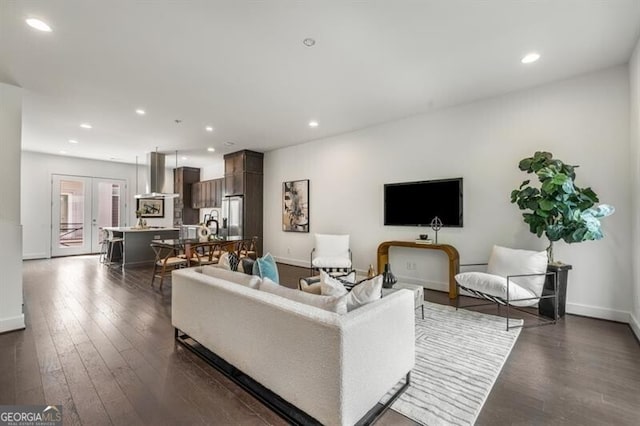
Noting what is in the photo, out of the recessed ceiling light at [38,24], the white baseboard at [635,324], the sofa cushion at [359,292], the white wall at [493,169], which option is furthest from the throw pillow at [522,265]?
the recessed ceiling light at [38,24]

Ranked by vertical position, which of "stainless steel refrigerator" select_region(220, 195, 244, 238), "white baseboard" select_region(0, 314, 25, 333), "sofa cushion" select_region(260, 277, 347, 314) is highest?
"stainless steel refrigerator" select_region(220, 195, 244, 238)

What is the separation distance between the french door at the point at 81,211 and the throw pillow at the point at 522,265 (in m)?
10.2

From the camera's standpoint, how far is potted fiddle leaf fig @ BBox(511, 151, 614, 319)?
304 cm

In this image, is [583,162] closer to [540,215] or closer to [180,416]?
[540,215]

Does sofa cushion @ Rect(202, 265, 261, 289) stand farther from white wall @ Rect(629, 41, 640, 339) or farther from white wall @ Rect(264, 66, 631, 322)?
white wall @ Rect(629, 41, 640, 339)

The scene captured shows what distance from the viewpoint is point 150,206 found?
953cm

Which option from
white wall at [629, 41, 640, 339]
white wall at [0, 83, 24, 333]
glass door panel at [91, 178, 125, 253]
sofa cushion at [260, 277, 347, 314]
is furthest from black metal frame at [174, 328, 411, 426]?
glass door panel at [91, 178, 125, 253]

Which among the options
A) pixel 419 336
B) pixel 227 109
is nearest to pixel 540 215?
pixel 419 336

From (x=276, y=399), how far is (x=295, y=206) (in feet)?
16.6

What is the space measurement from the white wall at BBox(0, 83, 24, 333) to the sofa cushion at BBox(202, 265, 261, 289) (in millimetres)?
2274

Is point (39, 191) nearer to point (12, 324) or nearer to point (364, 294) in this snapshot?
point (12, 324)

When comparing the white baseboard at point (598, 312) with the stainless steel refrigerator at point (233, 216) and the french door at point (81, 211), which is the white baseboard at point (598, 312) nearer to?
the stainless steel refrigerator at point (233, 216)

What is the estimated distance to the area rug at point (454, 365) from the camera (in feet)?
5.92

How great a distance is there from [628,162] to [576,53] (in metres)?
1.36
